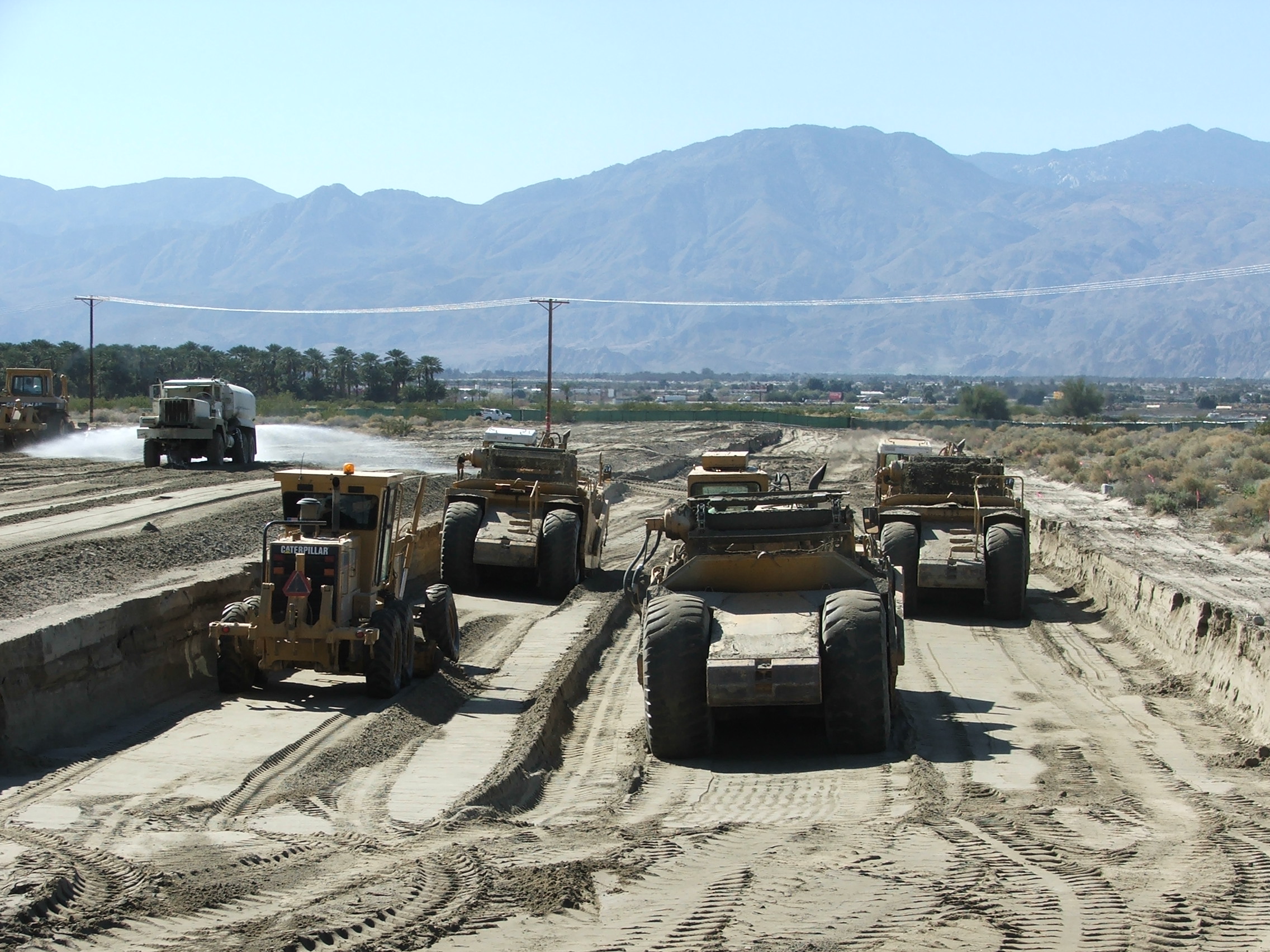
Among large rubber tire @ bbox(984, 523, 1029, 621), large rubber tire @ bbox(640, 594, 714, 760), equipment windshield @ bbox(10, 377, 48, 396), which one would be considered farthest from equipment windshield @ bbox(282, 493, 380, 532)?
equipment windshield @ bbox(10, 377, 48, 396)

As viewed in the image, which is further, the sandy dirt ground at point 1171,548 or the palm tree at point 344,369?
the palm tree at point 344,369

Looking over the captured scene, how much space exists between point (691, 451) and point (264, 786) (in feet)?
173

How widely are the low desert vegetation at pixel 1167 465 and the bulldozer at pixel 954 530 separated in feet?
29.0

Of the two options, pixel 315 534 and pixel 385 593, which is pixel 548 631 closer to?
pixel 385 593

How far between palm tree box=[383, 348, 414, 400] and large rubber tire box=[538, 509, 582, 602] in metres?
96.2

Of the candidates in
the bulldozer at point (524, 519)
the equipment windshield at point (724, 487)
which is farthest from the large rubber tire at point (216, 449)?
the equipment windshield at point (724, 487)

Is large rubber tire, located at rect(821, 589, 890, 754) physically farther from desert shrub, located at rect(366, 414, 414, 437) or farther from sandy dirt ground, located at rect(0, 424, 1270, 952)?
desert shrub, located at rect(366, 414, 414, 437)

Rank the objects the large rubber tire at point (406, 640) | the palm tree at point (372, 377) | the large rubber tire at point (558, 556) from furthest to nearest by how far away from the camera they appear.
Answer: the palm tree at point (372, 377)
the large rubber tire at point (558, 556)
the large rubber tire at point (406, 640)

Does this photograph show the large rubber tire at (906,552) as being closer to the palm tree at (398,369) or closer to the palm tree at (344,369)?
the palm tree at (344,369)

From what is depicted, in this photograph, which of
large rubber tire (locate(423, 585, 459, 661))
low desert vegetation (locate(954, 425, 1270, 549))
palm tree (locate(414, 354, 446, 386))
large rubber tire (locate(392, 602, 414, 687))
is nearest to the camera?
large rubber tire (locate(392, 602, 414, 687))

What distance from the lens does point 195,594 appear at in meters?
14.4

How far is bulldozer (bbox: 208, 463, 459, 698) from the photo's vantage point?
497 inches

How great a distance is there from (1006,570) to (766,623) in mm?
8663

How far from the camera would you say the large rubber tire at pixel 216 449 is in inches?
1555
